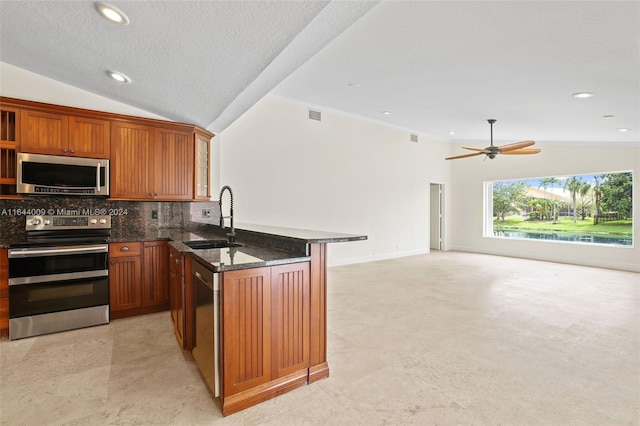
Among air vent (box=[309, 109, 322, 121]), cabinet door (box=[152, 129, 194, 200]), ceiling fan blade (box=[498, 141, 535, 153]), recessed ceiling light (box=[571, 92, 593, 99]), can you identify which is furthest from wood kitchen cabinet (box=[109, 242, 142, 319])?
ceiling fan blade (box=[498, 141, 535, 153])

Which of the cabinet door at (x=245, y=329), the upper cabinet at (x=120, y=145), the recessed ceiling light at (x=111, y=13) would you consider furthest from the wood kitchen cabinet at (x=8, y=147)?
the cabinet door at (x=245, y=329)

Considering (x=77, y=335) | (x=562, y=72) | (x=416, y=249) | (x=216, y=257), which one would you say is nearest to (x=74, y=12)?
(x=216, y=257)

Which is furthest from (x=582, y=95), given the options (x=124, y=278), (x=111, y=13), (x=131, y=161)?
(x=124, y=278)

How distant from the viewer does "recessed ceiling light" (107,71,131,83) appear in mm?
2950

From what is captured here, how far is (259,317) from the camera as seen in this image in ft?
6.59

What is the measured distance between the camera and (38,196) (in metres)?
3.34

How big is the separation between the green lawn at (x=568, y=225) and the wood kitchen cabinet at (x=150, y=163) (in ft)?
25.6

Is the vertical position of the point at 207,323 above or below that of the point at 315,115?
below

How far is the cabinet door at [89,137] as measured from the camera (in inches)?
135

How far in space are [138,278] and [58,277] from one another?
70 cm

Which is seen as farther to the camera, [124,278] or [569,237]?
[569,237]

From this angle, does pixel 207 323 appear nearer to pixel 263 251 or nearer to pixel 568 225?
pixel 263 251

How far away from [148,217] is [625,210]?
867 centimetres

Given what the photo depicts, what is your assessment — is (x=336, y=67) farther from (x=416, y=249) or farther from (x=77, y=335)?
(x=416, y=249)
